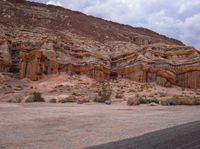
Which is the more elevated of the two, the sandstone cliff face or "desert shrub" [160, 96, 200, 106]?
the sandstone cliff face

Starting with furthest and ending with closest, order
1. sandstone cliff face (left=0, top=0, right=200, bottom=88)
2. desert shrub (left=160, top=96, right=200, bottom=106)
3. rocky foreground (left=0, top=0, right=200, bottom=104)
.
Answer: sandstone cliff face (left=0, top=0, right=200, bottom=88)
rocky foreground (left=0, top=0, right=200, bottom=104)
desert shrub (left=160, top=96, right=200, bottom=106)

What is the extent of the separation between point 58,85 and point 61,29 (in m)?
28.7

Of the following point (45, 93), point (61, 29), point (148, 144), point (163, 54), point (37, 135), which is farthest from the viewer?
point (61, 29)

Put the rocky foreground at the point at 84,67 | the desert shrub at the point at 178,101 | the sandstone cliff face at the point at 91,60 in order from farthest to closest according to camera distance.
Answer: the sandstone cliff face at the point at 91,60 → the rocky foreground at the point at 84,67 → the desert shrub at the point at 178,101

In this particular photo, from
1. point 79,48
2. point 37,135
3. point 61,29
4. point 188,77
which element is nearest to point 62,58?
point 79,48

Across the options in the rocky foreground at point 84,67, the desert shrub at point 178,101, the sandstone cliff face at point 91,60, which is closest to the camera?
the desert shrub at point 178,101

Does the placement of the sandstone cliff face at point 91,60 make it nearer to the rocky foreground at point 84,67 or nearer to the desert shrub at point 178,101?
the rocky foreground at point 84,67

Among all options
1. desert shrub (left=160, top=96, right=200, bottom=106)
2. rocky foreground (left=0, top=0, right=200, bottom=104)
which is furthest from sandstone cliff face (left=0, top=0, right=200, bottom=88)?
desert shrub (left=160, top=96, right=200, bottom=106)

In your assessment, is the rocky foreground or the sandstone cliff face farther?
the sandstone cliff face

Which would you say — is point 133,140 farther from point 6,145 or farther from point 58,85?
point 58,85

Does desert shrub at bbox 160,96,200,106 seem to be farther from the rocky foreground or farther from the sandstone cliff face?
the sandstone cliff face

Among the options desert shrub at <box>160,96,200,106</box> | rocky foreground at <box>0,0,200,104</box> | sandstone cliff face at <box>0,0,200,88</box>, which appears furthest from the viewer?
sandstone cliff face at <box>0,0,200,88</box>

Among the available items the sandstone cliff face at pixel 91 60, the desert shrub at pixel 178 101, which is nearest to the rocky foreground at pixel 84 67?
the sandstone cliff face at pixel 91 60

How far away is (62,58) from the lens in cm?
4184
